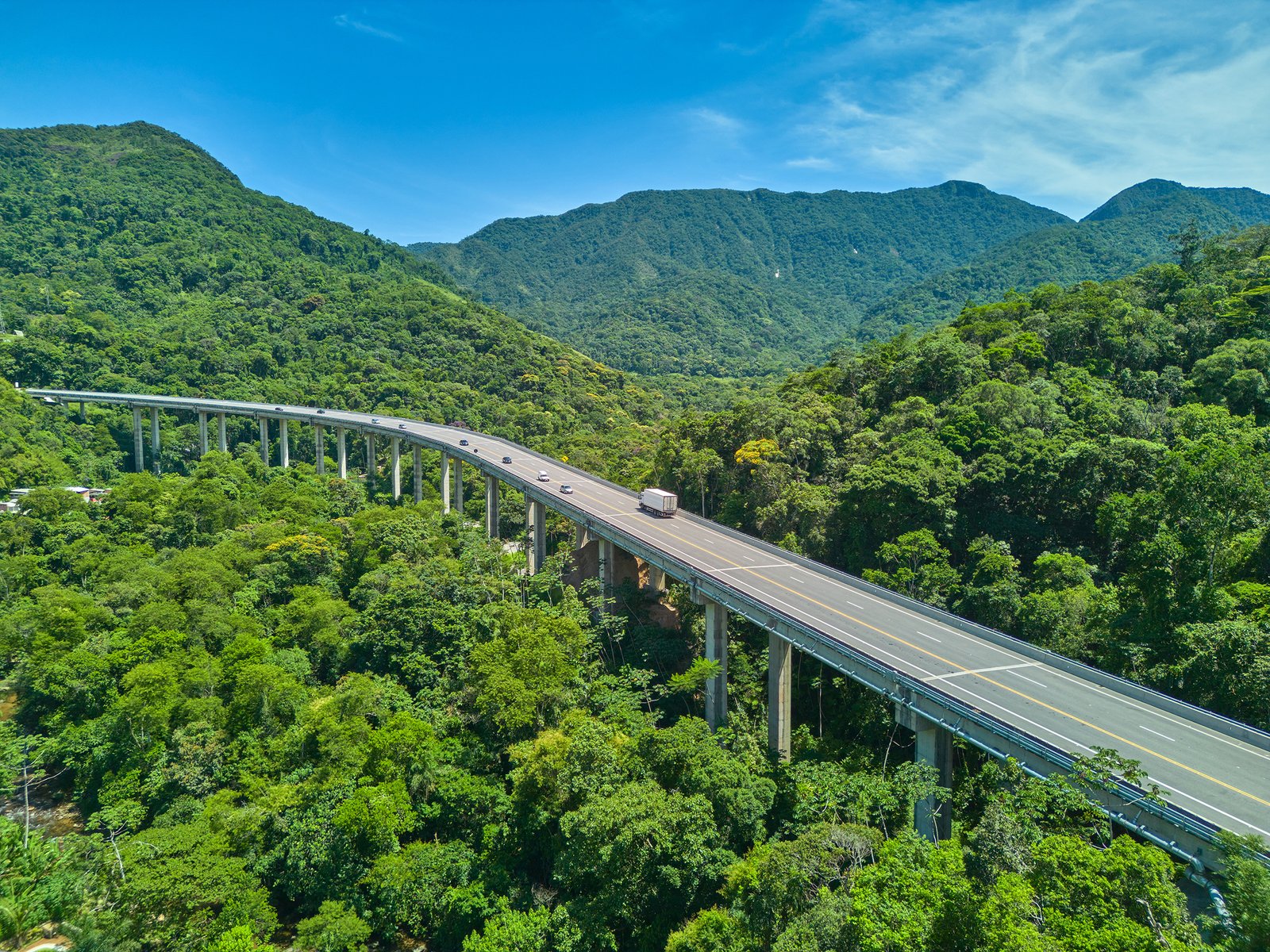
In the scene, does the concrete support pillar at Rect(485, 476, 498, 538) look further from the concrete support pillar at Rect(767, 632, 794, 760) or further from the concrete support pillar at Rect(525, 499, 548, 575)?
the concrete support pillar at Rect(767, 632, 794, 760)

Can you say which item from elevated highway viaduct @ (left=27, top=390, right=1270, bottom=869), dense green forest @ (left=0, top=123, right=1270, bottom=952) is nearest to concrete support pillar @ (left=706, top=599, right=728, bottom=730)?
elevated highway viaduct @ (left=27, top=390, right=1270, bottom=869)

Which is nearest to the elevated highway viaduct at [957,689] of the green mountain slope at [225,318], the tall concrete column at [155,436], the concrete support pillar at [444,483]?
the concrete support pillar at [444,483]

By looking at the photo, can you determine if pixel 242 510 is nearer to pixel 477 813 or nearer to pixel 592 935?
pixel 477 813

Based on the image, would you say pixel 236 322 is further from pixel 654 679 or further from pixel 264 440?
pixel 654 679

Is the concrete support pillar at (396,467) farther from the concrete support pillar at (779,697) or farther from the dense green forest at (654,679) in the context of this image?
the concrete support pillar at (779,697)

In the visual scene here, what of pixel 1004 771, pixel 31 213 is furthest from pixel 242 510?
pixel 31 213

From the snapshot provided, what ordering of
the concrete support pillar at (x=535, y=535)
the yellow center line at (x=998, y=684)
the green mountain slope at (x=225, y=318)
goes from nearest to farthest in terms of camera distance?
the yellow center line at (x=998, y=684), the concrete support pillar at (x=535, y=535), the green mountain slope at (x=225, y=318)
